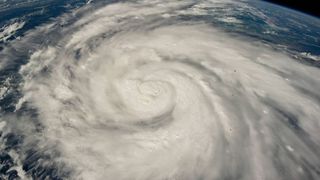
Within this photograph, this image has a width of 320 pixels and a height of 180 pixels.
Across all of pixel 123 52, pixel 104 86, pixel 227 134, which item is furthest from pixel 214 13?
pixel 227 134

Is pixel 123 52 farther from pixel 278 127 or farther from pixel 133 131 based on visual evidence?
pixel 278 127

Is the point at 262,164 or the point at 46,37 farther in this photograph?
the point at 46,37

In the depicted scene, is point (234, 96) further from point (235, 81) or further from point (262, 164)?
point (262, 164)

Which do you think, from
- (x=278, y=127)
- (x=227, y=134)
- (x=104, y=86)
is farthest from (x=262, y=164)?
(x=104, y=86)

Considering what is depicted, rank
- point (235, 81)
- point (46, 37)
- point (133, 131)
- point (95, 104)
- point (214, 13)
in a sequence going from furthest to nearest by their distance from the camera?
point (214, 13), point (46, 37), point (235, 81), point (95, 104), point (133, 131)

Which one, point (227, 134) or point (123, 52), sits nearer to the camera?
point (227, 134)

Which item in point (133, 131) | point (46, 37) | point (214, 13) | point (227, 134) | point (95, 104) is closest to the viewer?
point (227, 134)
